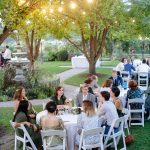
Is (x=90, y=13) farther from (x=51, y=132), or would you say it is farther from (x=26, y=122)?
(x=51, y=132)

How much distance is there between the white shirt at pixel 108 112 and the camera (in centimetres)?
891

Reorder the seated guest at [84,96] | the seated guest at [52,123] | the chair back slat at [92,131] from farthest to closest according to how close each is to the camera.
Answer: the seated guest at [84,96], the seated guest at [52,123], the chair back slat at [92,131]

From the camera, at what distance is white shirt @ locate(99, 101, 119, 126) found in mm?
8914

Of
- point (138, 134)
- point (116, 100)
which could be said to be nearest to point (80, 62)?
point (138, 134)

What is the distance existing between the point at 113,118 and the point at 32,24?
494 inches

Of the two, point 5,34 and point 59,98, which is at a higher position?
point 5,34

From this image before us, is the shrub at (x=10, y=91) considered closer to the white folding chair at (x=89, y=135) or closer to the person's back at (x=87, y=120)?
the person's back at (x=87, y=120)

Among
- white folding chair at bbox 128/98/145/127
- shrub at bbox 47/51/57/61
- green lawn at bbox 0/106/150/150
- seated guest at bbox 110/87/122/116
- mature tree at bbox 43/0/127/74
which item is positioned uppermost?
mature tree at bbox 43/0/127/74

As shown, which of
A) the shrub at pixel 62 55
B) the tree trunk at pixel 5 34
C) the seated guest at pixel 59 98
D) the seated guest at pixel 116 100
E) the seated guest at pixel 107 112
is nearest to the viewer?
the seated guest at pixel 107 112

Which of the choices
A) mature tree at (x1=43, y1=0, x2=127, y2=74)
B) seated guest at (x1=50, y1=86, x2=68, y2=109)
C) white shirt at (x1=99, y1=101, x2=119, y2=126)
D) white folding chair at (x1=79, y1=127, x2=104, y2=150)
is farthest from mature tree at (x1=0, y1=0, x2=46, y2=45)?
mature tree at (x1=43, y1=0, x2=127, y2=74)

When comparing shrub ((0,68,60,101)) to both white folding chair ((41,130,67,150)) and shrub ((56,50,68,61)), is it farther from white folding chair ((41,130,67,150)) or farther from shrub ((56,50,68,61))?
shrub ((56,50,68,61))

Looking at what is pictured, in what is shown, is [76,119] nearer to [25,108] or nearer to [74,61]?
[25,108]

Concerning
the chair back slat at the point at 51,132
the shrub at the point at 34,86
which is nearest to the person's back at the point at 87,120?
the chair back slat at the point at 51,132

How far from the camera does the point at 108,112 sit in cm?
896
